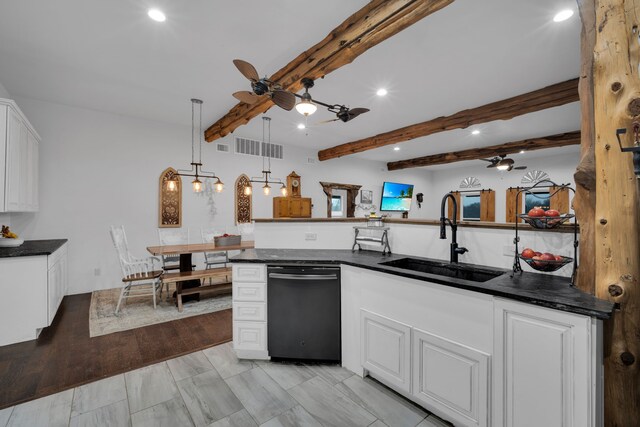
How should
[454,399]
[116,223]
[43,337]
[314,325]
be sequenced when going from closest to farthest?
[454,399] → [314,325] → [43,337] → [116,223]

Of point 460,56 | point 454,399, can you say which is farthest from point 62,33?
point 454,399

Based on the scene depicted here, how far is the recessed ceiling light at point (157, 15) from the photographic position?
7.50 ft

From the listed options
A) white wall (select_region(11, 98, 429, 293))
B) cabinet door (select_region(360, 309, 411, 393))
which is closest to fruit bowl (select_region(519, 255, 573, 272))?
cabinet door (select_region(360, 309, 411, 393))

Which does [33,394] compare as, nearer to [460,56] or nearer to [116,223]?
[116,223]

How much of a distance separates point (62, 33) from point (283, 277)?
306 cm

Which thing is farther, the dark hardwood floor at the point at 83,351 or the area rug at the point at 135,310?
the area rug at the point at 135,310

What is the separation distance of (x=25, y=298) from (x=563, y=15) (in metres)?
5.66

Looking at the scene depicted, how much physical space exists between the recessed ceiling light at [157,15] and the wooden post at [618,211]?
299 cm

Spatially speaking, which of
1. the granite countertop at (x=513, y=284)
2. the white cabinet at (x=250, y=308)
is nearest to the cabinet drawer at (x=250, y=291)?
the white cabinet at (x=250, y=308)

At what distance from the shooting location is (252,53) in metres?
2.89

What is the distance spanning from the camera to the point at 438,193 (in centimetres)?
1048

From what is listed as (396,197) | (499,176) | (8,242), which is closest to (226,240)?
(8,242)

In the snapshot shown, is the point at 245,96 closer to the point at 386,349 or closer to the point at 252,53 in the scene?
the point at 252,53

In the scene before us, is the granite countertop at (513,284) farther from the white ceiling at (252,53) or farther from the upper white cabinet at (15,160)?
the upper white cabinet at (15,160)
